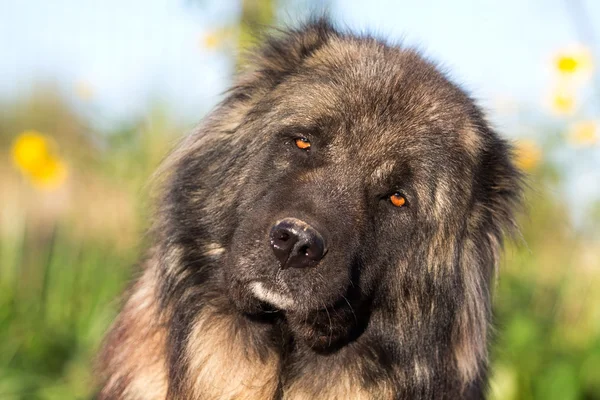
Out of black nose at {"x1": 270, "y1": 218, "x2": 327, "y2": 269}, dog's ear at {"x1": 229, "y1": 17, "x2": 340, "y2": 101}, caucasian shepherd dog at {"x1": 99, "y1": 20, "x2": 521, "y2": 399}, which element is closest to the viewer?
black nose at {"x1": 270, "y1": 218, "x2": 327, "y2": 269}

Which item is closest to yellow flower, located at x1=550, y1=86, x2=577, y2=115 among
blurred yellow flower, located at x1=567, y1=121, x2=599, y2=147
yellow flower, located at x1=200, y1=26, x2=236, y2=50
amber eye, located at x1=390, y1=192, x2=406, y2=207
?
blurred yellow flower, located at x1=567, y1=121, x2=599, y2=147

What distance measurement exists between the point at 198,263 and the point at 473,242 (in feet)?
4.28

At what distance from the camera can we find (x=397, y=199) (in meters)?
3.34

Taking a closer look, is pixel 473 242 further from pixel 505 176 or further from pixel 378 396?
pixel 378 396

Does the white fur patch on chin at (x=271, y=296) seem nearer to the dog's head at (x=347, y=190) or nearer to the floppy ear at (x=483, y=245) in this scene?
the dog's head at (x=347, y=190)

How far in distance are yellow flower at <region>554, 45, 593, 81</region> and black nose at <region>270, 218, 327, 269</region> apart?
4153 millimetres

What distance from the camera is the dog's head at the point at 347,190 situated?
10.2 ft

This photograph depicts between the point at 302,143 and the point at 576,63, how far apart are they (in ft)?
12.6

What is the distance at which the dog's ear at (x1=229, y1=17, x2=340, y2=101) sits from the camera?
12.0 ft

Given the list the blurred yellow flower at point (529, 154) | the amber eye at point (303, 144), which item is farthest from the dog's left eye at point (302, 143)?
the blurred yellow flower at point (529, 154)

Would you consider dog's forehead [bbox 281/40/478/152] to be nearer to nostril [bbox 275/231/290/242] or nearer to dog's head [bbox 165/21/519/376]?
dog's head [bbox 165/21/519/376]

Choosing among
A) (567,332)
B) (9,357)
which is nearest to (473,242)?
(9,357)

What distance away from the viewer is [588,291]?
24.4 feet

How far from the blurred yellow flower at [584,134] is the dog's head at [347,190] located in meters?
3.37
